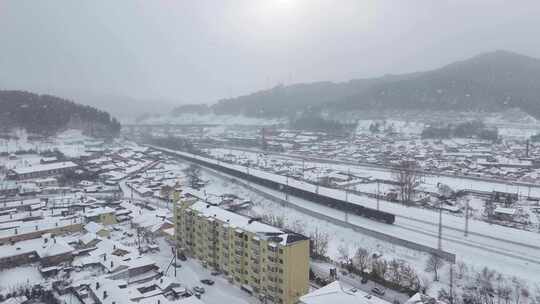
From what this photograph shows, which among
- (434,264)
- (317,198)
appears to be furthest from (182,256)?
(317,198)

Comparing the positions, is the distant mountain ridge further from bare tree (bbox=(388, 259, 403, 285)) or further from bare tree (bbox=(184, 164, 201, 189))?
bare tree (bbox=(388, 259, 403, 285))

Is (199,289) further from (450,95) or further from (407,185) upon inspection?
(450,95)

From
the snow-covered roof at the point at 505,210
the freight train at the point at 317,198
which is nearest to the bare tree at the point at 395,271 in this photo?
the freight train at the point at 317,198

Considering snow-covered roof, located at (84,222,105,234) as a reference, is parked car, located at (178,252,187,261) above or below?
below

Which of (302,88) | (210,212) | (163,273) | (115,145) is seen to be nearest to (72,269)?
(163,273)

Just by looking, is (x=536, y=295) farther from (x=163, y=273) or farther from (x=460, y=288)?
(x=163, y=273)

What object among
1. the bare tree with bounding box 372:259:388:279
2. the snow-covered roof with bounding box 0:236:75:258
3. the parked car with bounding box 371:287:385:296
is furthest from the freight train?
the snow-covered roof with bounding box 0:236:75:258

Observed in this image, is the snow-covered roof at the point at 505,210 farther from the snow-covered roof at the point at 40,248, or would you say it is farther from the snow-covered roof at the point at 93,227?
the snow-covered roof at the point at 40,248
